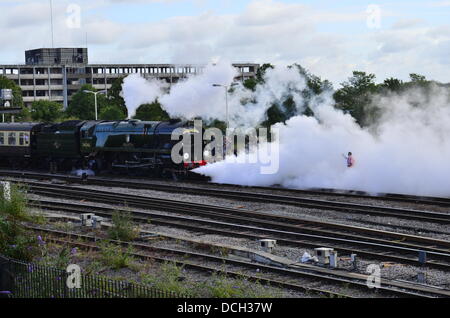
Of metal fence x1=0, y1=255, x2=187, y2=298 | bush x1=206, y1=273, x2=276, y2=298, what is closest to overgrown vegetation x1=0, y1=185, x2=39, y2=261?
metal fence x1=0, y1=255, x2=187, y2=298

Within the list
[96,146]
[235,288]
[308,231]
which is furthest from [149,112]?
[235,288]

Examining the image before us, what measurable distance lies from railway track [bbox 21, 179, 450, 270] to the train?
7.06 m

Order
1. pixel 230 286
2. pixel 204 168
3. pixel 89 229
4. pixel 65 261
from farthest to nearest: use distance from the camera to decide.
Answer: pixel 204 168, pixel 89 229, pixel 65 261, pixel 230 286

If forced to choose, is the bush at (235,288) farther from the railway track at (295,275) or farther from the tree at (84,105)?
the tree at (84,105)

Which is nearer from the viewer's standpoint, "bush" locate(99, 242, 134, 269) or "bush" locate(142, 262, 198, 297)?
"bush" locate(142, 262, 198, 297)

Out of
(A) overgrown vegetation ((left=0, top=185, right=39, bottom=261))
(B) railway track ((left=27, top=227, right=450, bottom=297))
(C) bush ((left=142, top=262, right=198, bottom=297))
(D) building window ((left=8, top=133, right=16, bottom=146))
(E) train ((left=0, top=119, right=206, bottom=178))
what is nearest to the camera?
(C) bush ((left=142, top=262, right=198, bottom=297))

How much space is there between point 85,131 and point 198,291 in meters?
28.3

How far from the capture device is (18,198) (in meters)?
22.8

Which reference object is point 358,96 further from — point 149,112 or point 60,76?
point 60,76

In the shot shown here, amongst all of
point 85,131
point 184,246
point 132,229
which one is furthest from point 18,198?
point 85,131

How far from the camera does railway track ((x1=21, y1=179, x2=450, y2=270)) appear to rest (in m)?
17.3

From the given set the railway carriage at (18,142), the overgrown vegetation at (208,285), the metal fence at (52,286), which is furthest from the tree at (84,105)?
the metal fence at (52,286)

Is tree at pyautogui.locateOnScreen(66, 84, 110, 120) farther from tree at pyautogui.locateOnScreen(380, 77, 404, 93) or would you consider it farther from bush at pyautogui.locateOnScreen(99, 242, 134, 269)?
bush at pyautogui.locateOnScreen(99, 242, 134, 269)
